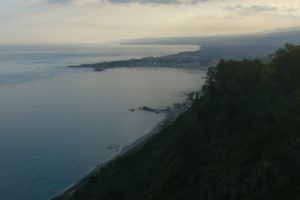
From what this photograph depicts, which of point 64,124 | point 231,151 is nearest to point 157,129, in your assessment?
point 64,124

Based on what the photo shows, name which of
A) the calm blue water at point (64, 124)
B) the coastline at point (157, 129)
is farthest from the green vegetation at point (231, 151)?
the calm blue water at point (64, 124)

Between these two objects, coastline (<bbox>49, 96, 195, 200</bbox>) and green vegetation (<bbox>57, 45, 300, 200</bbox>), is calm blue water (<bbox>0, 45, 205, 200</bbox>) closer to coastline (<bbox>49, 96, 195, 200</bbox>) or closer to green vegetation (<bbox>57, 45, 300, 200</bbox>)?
coastline (<bbox>49, 96, 195, 200</bbox>)

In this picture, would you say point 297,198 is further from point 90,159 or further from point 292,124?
point 90,159

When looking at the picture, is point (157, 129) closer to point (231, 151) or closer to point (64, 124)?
point (64, 124)

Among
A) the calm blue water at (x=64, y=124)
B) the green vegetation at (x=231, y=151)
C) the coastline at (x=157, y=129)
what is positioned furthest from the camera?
the coastline at (x=157, y=129)

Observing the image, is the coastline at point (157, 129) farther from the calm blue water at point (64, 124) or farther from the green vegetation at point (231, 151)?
the green vegetation at point (231, 151)

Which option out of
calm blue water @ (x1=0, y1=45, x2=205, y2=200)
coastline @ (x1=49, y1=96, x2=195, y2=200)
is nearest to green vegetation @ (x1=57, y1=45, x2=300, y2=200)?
coastline @ (x1=49, y1=96, x2=195, y2=200)

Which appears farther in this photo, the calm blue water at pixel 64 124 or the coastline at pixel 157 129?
the coastline at pixel 157 129

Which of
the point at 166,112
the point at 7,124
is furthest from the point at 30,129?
the point at 166,112
